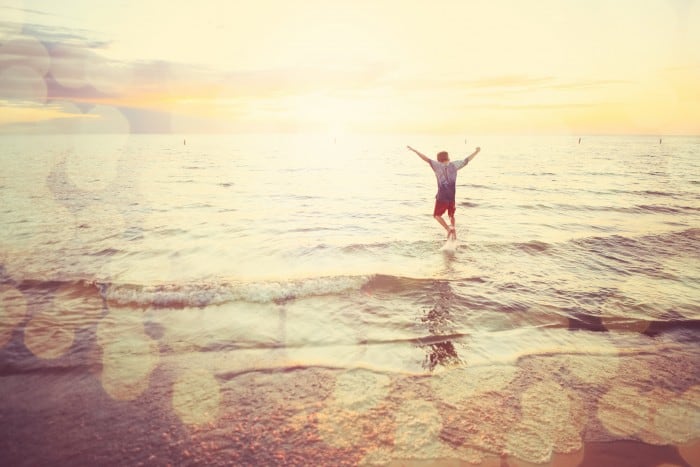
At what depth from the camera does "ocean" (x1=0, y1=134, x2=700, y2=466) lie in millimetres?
3412

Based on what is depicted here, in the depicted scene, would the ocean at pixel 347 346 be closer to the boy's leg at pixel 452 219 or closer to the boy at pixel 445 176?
the boy's leg at pixel 452 219

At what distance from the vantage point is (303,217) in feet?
51.1

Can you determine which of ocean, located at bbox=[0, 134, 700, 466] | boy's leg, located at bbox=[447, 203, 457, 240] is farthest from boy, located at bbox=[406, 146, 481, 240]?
ocean, located at bbox=[0, 134, 700, 466]

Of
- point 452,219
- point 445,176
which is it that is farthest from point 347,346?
point 452,219

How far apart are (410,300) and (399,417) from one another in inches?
138

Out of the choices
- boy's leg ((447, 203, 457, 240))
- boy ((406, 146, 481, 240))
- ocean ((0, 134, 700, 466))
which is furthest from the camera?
boy's leg ((447, 203, 457, 240))

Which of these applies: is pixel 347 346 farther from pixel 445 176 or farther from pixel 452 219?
pixel 452 219

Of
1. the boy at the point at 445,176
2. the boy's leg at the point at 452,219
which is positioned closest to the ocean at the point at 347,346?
the boy's leg at the point at 452,219

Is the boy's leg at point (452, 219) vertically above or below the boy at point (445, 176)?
below

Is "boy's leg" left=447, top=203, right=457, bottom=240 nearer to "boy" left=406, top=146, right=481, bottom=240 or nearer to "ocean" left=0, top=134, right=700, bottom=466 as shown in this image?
"boy" left=406, top=146, right=481, bottom=240

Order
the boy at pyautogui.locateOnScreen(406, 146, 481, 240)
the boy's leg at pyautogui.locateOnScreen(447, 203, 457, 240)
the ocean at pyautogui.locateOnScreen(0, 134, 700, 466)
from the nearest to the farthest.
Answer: the ocean at pyautogui.locateOnScreen(0, 134, 700, 466) < the boy at pyautogui.locateOnScreen(406, 146, 481, 240) < the boy's leg at pyautogui.locateOnScreen(447, 203, 457, 240)

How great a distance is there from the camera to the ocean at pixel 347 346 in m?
3.41

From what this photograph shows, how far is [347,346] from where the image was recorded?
540 centimetres

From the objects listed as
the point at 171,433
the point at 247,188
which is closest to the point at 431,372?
the point at 171,433
